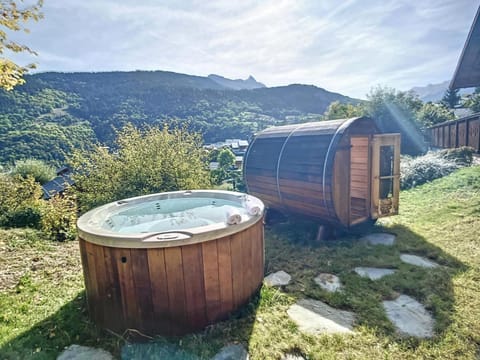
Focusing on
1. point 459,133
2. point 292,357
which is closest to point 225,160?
point 292,357

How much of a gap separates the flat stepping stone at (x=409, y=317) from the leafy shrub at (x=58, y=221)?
5355 mm

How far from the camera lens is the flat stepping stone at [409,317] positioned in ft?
8.26

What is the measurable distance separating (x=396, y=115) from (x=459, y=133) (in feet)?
10.6

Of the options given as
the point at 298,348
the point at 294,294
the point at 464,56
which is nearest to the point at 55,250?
the point at 294,294

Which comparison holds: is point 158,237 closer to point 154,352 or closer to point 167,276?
point 167,276

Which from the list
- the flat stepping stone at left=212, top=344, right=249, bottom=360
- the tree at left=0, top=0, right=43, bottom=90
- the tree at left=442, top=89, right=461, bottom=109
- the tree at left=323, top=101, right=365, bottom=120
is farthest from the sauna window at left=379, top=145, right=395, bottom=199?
the tree at left=442, top=89, right=461, bottom=109

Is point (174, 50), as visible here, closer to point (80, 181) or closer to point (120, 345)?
point (80, 181)

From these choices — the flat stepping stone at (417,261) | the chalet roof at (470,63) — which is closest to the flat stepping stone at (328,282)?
the flat stepping stone at (417,261)

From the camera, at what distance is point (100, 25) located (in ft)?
26.0

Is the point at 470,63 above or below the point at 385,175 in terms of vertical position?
above

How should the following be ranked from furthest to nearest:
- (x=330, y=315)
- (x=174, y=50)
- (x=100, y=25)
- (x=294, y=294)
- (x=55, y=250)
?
(x=174, y=50) → (x=100, y=25) → (x=55, y=250) → (x=294, y=294) → (x=330, y=315)

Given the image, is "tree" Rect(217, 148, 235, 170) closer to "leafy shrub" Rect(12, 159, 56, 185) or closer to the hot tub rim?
"leafy shrub" Rect(12, 159, 56, 185)

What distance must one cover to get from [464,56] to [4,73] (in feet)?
26.3

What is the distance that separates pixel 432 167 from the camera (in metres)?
9.65
